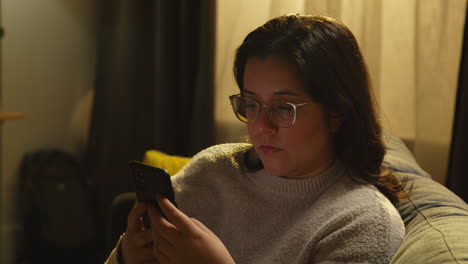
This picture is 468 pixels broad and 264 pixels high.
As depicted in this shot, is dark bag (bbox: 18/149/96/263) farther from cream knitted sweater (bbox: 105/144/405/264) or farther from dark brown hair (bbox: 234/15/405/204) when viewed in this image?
dark brown hair (bbox: 234/15/405/204)

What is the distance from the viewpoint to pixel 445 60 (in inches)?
68.3

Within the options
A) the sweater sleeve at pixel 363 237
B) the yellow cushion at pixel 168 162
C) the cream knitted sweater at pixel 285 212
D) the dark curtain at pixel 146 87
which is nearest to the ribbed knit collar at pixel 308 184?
the cream knitted sweater at pixel 285 212

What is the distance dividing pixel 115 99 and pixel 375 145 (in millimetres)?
2078

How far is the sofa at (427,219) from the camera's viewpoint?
77 cm

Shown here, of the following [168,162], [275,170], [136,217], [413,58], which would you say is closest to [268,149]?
[275,170]

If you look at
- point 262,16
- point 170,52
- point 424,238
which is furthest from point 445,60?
point 170,52

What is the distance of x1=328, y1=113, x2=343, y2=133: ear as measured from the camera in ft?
3.26

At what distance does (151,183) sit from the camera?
95cm

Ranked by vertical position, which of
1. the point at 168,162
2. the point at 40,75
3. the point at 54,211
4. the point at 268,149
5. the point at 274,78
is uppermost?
the point at 274,78

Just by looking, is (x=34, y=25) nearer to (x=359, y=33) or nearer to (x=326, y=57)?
(x=359, y=33)

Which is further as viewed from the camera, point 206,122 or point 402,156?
point 206,122

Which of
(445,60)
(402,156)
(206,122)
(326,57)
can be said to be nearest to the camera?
(326,57)

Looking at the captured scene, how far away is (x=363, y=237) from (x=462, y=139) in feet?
3.08

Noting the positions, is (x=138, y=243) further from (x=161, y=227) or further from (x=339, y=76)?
(x=339, y=76)
